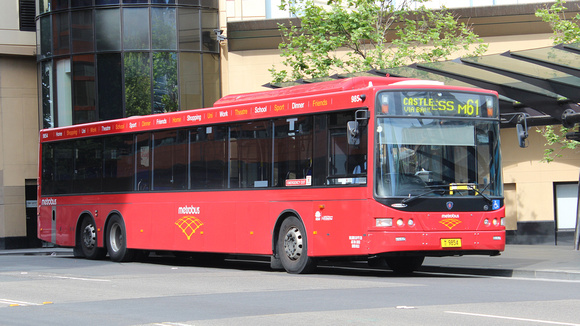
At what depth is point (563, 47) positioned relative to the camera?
1817 centimetres

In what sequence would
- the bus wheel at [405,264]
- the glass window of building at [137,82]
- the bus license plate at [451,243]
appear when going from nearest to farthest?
the bus license plate at [451,243] < the bus wheel at [405,264] < the glass window of building at [137,82]

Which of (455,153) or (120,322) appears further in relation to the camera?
(455,153)

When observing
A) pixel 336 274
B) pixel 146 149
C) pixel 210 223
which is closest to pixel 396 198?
pixel 336 274

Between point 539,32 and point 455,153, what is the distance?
1604 centimetres

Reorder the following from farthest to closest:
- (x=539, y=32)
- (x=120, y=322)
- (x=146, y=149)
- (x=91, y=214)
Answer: (x=539, y=32)
(x=91, y=214)
(x=146, y=149)
(x=120, y=322)

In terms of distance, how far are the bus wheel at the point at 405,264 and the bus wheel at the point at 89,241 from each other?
8.53 meters

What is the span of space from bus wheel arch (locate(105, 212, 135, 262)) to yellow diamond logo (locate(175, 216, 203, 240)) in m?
2.59

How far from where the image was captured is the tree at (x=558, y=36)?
26.2 m

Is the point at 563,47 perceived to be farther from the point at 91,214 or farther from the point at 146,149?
the point at 91,214

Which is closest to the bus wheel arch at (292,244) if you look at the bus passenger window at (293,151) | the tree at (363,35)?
the bus passenger window at (293,151)

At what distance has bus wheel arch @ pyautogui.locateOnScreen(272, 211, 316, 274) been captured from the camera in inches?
649

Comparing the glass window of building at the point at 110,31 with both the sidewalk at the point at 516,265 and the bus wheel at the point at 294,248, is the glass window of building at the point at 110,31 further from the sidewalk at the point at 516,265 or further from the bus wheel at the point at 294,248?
the bus wheel at the point at 294,248

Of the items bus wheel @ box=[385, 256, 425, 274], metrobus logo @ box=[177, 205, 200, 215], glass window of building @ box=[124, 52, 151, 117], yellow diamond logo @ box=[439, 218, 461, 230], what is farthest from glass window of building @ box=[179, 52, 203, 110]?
yellow diamond logo @ box=[439, 218, 461, 230]

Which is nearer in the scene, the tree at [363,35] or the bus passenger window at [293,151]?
the bus passenger window at [293,151]
